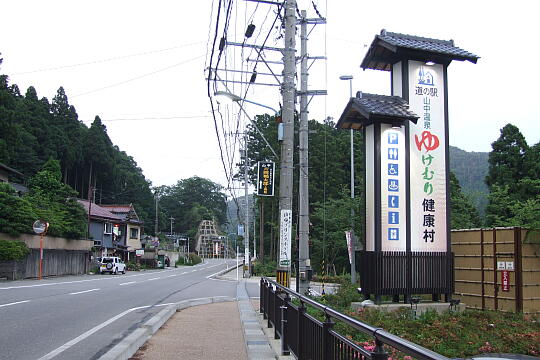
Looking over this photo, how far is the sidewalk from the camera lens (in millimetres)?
8066

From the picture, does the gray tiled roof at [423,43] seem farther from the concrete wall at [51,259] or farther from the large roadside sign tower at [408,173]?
the concrete wall at [51,259]

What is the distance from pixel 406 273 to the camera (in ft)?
37.3

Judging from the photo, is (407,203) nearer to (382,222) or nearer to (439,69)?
(382,222)

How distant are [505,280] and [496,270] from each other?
0.37m

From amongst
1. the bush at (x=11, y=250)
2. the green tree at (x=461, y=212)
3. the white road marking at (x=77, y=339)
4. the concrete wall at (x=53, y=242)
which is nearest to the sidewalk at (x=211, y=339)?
the white road marking at (x=77, y=339)

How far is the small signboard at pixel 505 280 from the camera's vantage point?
42.1 ft

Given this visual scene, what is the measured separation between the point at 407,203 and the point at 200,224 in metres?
114

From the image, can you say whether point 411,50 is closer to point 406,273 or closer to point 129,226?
point 406,273

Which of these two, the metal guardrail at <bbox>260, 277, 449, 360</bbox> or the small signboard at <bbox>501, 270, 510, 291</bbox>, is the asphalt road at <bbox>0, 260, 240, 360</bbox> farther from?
the small signboard at <bbox>501, 270, 510, 291</bbox>

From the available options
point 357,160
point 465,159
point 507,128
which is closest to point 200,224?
point 465,159

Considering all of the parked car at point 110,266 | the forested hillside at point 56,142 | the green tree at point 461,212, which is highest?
the forested hillside at point 56,142

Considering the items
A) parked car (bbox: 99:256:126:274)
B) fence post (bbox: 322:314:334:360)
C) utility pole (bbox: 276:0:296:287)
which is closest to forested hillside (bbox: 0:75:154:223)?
parked car (bbox: 99:256:126:274)

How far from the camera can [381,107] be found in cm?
1154

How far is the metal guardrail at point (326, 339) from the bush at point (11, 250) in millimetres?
24499
